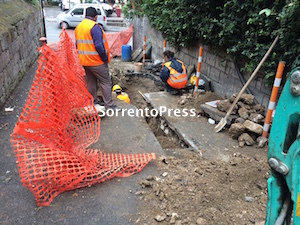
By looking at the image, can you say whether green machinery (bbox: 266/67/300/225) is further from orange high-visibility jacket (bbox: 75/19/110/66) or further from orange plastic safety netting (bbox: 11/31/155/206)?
orange high-visibility jacket (bbox: 75/19/110/66)

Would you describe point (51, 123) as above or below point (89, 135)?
above

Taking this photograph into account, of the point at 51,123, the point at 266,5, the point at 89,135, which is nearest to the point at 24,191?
the point at 51,123

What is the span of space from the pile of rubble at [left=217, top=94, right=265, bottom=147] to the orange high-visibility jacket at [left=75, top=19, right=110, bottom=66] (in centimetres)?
248

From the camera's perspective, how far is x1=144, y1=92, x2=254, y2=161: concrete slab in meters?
3.84

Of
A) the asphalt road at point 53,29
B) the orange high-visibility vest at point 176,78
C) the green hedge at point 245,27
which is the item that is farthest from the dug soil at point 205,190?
the asphalt road at point 53,29

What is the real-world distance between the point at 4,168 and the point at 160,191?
6.39ft

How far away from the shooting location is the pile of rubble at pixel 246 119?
4.04m

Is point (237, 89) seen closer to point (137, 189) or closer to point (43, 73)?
point (137, 189)

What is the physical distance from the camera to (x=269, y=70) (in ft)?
13.7

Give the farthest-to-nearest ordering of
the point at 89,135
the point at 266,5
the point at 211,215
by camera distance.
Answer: the point at 266,5
the point at 89,135
the point at 211,215

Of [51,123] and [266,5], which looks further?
[266,5]

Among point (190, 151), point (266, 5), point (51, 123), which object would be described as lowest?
point (190, 151)

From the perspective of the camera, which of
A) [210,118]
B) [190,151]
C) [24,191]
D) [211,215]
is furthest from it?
[210,118]

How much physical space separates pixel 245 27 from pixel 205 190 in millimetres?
3289
